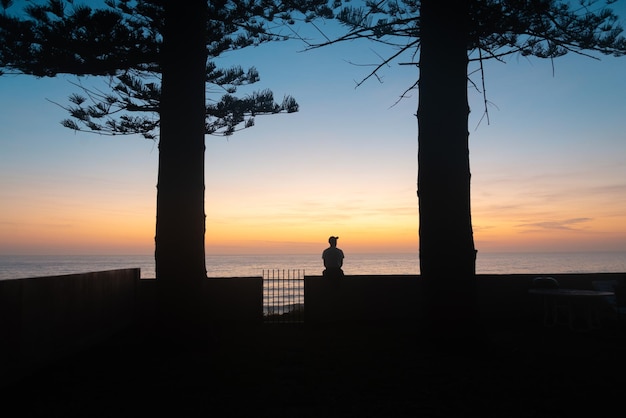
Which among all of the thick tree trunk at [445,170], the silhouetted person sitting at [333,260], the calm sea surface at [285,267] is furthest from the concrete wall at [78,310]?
the calm sea surface at [285,267]

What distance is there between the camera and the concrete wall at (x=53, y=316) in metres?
5.32

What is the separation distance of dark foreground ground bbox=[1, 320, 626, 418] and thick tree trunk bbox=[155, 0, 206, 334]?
Answer: 913 mm

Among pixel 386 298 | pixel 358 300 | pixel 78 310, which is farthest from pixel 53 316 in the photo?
pixel 386 298

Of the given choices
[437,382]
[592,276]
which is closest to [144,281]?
[437,382]

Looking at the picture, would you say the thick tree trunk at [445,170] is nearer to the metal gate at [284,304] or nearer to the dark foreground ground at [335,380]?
the dark foreground ground at [335,380]

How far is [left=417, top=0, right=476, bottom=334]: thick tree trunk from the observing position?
6.32 meters

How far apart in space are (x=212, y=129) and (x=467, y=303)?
9.54 metres

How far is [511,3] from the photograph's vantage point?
7.82m

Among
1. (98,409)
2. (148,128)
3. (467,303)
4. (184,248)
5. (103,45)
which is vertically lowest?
(98,409)

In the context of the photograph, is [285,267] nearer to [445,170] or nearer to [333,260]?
[333,260]

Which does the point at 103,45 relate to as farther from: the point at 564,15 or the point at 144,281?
the point at 564,15

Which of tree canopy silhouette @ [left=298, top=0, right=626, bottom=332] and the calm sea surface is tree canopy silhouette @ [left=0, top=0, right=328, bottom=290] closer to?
tree canopy silhouette @ [left=298, top=0, right=626, bottom=332]

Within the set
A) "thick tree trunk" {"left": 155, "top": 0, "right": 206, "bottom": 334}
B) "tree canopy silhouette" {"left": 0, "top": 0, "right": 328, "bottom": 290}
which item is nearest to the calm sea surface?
"tree canopy silhouette" {"left": 0, "top": 0, "right": 328, "bottom": 290}

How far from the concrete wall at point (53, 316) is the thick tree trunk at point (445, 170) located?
4.67 metres
